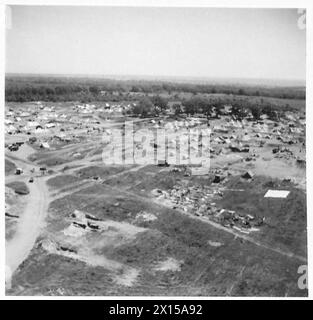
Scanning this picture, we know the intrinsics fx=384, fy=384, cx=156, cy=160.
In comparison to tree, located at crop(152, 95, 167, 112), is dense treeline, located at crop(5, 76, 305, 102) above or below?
above

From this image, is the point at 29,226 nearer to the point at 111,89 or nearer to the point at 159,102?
the point at 111,89

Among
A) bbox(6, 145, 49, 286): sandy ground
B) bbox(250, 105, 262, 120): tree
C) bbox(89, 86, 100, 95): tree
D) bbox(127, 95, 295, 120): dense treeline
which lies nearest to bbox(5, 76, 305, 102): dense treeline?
bbox(89, 86, 100, 95): tree

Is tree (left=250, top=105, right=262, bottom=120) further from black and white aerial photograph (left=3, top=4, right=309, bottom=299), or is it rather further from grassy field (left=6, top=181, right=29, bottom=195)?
grassy field (left=6, top=181, right=29, bottom=195)

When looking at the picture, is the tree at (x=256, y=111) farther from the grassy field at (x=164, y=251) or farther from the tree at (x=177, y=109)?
the tree at (x=177, y=109)

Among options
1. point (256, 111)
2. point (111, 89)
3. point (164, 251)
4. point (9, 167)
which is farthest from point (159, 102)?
point (9, 167)
